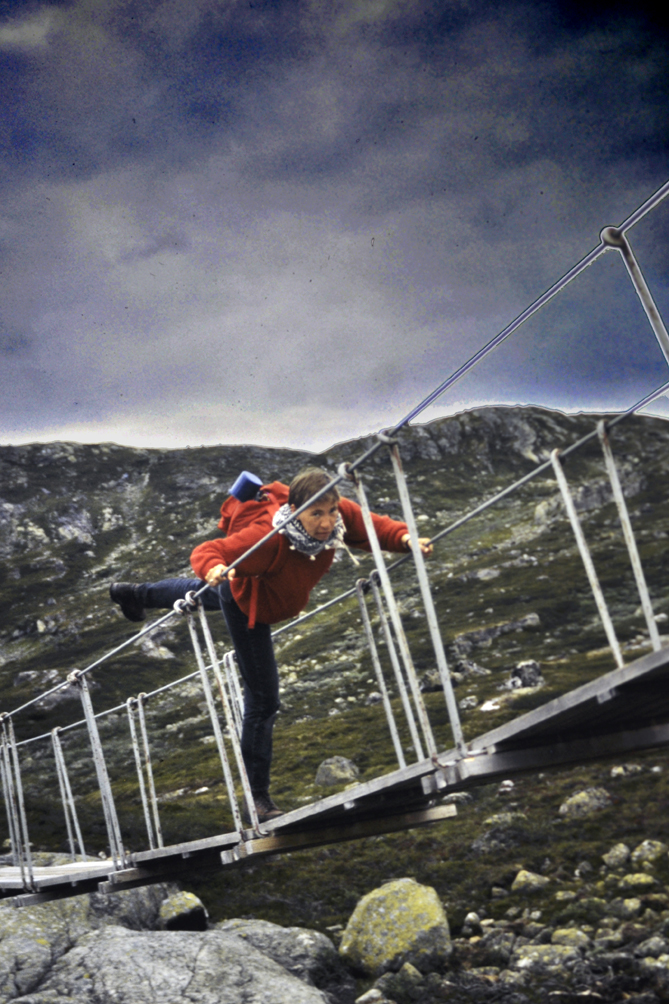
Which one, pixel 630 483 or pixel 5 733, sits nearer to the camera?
pixel 5 733

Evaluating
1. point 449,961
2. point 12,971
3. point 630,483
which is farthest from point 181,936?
point 630,483

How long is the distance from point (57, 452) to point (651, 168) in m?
118

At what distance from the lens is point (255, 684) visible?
213 inches

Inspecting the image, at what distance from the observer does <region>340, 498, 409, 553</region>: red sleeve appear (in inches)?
202

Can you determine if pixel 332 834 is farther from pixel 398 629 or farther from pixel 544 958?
pixel 544 958

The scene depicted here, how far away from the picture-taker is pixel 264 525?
514 cm

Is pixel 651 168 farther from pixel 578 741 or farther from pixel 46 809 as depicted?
pixel 578 741

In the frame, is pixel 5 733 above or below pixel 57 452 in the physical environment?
below

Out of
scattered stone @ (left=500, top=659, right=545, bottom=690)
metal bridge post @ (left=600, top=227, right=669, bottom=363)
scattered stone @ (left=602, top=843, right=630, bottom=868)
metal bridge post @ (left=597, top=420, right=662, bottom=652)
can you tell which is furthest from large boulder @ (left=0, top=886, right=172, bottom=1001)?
scattered stone @ (left=500, top=659, right=545, bottom=690)

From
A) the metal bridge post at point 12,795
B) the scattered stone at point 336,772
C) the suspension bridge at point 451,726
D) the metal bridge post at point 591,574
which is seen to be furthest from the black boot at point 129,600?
the scattered stone at point 336,772

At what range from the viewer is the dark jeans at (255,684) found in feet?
17.6

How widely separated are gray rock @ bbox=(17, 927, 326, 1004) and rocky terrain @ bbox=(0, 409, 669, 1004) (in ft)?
2.83

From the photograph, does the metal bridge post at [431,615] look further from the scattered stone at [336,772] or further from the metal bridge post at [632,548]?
the scattered stone at [336,772]

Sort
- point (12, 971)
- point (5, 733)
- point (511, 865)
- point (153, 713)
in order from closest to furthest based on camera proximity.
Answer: point (5, 733)
point (12, 971)
point (511, 865)
point (153, 713)
